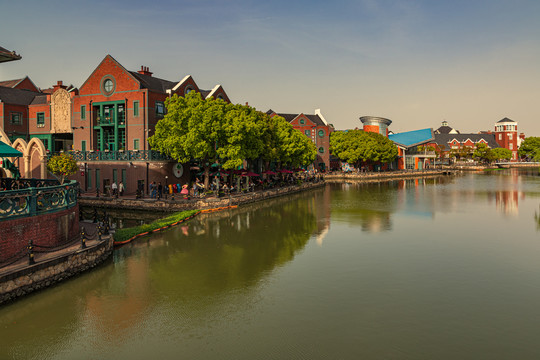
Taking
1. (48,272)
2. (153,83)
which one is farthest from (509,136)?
(48,272)

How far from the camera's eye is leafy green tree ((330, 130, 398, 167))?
96250 mm

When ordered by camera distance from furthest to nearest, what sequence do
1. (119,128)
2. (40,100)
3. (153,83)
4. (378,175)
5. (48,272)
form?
1. (378,175)
2. (40,100)
3. (153,83)
4. (119,128)
5. (48,272)

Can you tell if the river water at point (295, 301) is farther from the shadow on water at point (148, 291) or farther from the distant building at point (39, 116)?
the distant building at point (39, 116)

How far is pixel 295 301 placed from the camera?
15.4 meters

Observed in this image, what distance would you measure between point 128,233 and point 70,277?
782 cm

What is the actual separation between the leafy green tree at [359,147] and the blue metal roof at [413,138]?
25.3 m

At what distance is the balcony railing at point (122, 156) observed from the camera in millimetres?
44469

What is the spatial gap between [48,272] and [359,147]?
86356 millimetres

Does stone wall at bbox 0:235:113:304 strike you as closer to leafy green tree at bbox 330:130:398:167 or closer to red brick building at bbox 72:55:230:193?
red brick building at bbox 72:55:230:193

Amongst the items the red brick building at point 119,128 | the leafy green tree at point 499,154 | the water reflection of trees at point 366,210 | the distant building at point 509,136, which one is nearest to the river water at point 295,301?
the water reflection of trees at point 366,210

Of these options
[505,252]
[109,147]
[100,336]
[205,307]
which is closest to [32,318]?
[100,336]

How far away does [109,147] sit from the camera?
50.4 m

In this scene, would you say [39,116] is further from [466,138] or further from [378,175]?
[466,138]

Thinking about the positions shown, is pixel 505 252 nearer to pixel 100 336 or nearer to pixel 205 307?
pixel 205 307
